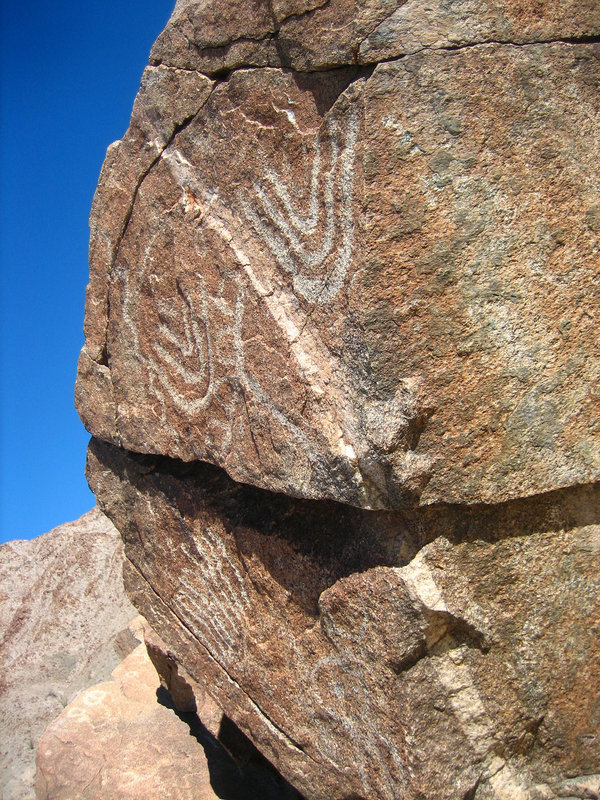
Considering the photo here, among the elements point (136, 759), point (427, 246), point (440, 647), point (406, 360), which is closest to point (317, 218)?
point (427, 246)

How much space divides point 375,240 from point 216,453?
75 cm

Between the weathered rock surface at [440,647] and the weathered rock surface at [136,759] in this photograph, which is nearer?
the weathered rock surface at [440,647]

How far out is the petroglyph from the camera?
1.58 meters

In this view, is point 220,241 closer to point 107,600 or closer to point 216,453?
point 216,453

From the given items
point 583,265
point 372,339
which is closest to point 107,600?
point 372,339

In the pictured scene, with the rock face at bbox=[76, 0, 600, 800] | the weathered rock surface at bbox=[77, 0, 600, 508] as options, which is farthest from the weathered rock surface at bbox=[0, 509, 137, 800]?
the weathered rock surface at bbox=[77, 0, 600, 508]

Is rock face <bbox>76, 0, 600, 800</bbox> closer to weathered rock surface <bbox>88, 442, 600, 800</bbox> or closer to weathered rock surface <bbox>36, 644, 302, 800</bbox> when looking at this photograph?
weathered rock surface <bbox>88, 442, 600, 800</bbox>

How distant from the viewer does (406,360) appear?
154 cm

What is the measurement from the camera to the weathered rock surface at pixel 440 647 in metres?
1.62

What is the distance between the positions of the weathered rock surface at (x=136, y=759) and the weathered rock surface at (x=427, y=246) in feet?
3.94

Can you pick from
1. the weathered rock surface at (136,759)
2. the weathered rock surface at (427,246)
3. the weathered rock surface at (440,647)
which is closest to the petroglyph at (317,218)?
the weathered rock surface at (427,246)

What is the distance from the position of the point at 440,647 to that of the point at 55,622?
2661 mm

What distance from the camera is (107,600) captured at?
381 centimetres

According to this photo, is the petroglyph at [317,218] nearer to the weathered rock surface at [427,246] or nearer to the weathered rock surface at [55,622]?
the weathered rock surface at [427,246]
